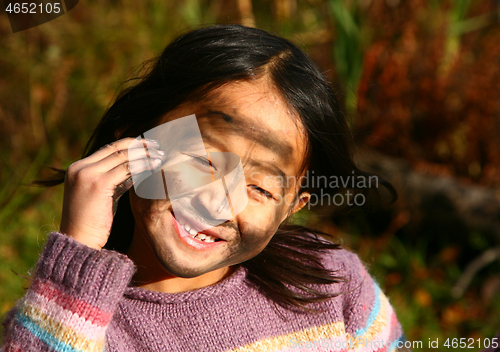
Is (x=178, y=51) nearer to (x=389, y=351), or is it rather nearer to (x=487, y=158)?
(x=389, y=351)

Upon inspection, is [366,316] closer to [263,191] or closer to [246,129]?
[263,191]

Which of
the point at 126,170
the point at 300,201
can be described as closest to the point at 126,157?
the point at 126,170

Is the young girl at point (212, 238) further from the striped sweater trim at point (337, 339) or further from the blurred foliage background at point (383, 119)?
the blurred foliage background at point (383, 119)

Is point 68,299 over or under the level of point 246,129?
under

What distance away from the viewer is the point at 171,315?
1.23 metres

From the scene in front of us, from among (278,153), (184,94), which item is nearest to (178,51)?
(184,94)

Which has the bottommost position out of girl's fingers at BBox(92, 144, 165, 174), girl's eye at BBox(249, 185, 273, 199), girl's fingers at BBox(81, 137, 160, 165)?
girl's eye at BBox(249, 185, 273, 199)

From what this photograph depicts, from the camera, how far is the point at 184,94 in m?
1.16

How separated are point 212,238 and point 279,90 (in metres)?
0.41

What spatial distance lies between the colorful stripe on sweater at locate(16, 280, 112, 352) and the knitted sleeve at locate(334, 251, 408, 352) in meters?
0.76

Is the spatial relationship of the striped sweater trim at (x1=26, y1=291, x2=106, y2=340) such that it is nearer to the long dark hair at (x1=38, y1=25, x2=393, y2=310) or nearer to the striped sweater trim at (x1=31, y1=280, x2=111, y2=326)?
the striped sweater trim at (x1=31, y1=280, x2=111, y2=326)

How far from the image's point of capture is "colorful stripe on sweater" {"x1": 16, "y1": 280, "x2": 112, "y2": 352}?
100cm

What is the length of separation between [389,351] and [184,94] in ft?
3.38

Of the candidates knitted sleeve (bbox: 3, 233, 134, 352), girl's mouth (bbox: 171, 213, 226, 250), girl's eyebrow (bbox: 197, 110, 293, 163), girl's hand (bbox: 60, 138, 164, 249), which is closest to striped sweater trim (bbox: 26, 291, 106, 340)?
knitted sleeve (bbox: 3, 233, 134, 352)
